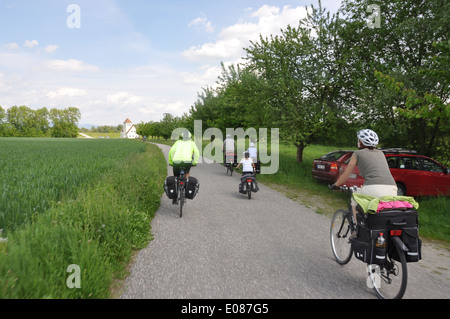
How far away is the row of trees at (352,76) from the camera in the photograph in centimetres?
976

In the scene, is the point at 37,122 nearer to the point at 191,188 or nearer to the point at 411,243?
the point at 191,188

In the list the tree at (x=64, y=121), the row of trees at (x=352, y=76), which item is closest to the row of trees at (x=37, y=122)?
the tree at (x=64, y=121)

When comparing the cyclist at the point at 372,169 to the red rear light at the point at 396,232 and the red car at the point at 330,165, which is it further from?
the red car at the point at 330,165

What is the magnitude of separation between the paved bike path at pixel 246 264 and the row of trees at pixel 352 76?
21.2 ft

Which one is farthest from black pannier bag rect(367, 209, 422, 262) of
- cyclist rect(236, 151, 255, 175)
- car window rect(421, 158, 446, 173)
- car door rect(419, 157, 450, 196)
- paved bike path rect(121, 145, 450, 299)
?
car window rect(421, 158, 446, 173)

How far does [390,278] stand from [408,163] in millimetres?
6970

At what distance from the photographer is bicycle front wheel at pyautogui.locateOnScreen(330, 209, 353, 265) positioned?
157 inches

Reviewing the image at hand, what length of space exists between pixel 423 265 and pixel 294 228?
2235 mm

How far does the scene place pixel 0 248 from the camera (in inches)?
120

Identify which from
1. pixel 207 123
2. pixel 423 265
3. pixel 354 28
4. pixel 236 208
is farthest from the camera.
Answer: pixel 207 123

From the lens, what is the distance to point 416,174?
8.70 m
